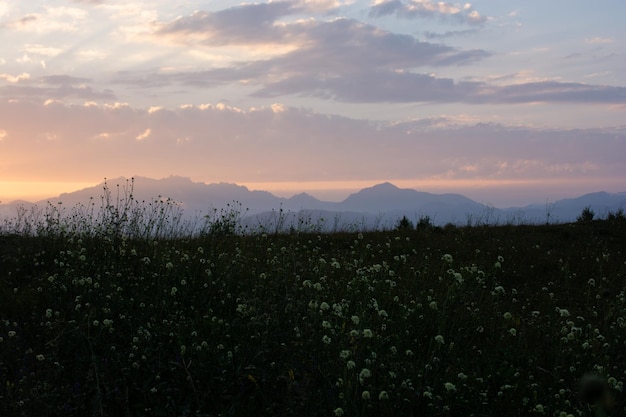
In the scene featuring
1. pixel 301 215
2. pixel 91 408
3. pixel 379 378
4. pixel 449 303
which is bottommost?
pixel 91 408

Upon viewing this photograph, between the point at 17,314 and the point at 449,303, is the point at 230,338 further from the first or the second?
the point at 17,314

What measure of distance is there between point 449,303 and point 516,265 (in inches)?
253

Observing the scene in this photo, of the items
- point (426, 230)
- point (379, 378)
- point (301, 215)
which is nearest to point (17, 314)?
point (379, 378)

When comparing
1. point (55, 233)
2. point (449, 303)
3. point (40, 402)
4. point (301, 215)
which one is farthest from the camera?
point (301, 215)

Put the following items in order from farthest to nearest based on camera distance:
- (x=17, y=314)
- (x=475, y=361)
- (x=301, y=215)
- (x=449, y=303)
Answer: (x=301, y=215) → (x=17, y=314) → (x=449, y=303) → (x=475, y=361)

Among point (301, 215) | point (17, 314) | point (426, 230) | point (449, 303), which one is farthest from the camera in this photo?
point (426, 230)

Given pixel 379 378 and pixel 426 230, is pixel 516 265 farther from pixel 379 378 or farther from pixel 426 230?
pixel 379 378

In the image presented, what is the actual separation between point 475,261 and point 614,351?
19.4ft

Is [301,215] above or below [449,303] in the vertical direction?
above

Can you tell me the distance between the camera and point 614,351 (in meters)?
6.34

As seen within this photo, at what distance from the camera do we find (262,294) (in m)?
6.74

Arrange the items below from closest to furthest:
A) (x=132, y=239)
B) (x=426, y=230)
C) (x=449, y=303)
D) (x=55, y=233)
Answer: (x=449, y=303)
(x=132, y=239)
(x=55, y=233)
(x=426, y=230)

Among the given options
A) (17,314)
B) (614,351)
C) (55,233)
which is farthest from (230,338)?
(55,233)

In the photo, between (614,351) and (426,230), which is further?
(426,230)
